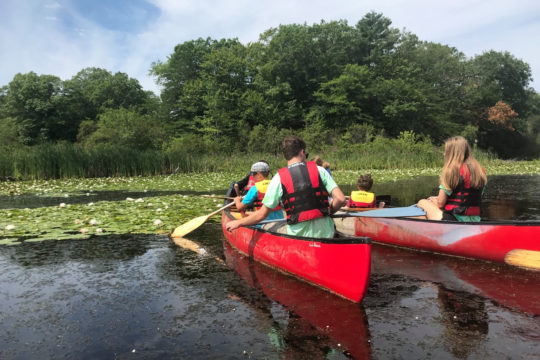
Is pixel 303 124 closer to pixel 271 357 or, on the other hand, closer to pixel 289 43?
pixel 289 43

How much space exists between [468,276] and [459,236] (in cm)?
69

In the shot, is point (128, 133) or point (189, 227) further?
point (128, 133)

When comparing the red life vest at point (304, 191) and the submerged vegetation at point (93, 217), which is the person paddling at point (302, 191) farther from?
the submerged vegetation at point (93, 217)

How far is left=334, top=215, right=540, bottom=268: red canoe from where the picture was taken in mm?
4809

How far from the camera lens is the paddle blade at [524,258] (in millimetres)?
4677

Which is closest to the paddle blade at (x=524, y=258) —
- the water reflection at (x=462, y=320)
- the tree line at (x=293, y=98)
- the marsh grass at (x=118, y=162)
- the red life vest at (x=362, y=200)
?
the water reflection at (x=462, y=320)

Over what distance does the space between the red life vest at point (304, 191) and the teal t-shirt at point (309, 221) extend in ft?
0.17

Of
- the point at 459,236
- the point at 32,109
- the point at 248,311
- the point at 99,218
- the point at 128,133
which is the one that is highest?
the point at 32,109

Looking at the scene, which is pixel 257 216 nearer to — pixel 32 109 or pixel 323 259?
pixel 323 259

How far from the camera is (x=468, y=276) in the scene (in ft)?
15.5

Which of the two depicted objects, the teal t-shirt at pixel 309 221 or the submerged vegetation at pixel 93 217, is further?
the submerged vegetation at pixel 93 217

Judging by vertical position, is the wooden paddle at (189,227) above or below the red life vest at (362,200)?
below

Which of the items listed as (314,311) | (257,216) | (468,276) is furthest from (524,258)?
(257,216)

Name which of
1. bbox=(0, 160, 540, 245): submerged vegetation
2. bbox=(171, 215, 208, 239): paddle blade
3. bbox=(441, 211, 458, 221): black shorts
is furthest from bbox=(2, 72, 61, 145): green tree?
bbox=(441, 211, 458, 221): black shorts
